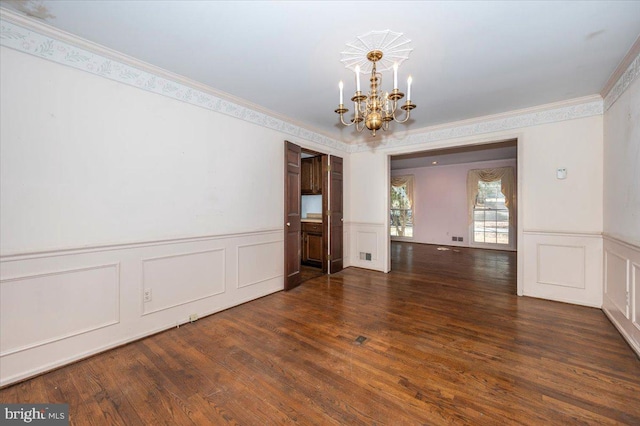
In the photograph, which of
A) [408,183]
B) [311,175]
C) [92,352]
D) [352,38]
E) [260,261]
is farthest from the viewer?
[408,183]

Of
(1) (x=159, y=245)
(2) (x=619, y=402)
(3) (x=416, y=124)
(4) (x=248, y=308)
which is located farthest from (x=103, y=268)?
(3) (x=416, y=124)

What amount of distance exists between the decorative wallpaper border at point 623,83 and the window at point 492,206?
4.71 metres

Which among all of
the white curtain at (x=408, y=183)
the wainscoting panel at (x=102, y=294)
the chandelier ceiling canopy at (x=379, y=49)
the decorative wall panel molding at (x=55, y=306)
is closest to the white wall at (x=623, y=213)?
the chandelier ceiling canopy at (x=379, y=49)

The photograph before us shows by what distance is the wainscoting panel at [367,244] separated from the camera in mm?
5219

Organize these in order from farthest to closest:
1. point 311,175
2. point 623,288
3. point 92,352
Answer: point 311,175 → point 623,288 → point 92,352

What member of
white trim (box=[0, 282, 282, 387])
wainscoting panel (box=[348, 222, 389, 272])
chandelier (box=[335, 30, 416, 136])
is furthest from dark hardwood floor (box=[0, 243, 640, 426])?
chandelier (box=[335, 30, 416, 136])

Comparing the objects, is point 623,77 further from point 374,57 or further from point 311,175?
point 311,175

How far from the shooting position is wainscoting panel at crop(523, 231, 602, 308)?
338cm

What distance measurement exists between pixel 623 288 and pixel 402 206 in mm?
6844

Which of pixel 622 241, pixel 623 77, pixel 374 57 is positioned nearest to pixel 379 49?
pixel 374 57

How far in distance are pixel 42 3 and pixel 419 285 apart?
4993 mm

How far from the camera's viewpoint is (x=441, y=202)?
28.3 ft

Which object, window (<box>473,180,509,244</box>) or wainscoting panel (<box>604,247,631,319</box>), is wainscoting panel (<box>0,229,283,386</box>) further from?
window (<box>473,180,509,244</box>)

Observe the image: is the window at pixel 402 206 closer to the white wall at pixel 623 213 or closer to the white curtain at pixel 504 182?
the white curtain at pixel 504 182
